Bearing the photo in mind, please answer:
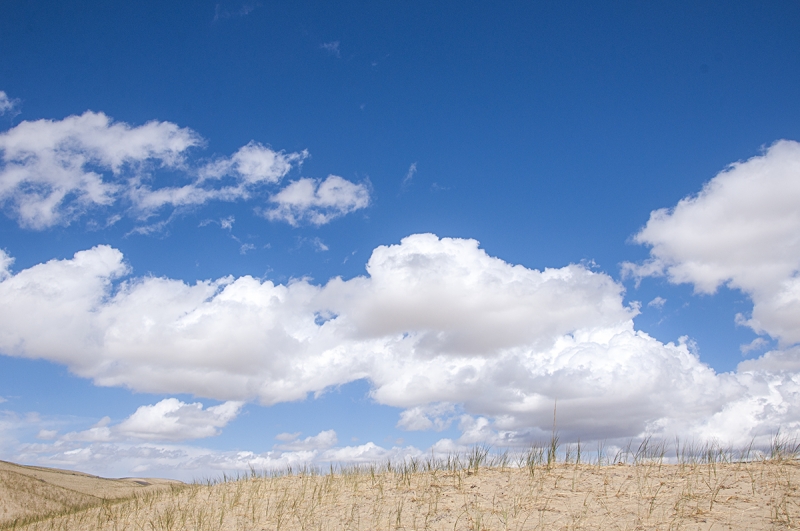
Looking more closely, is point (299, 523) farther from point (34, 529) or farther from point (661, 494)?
point (34, 529)

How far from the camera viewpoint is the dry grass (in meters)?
8.02

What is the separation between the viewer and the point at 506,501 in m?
9.48

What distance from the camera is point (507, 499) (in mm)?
9586

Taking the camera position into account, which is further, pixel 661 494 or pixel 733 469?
pixel 733 469

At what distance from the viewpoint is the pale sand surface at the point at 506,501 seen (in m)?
7.96

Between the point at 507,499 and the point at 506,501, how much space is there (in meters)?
0.12

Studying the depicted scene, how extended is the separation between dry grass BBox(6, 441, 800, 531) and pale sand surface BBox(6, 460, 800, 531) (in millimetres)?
18

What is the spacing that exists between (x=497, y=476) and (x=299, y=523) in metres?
3.79

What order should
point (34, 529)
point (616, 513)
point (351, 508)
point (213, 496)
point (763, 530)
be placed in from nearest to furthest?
point (763, 530) → point (616, 513) → point (351, 508) → point (213, 496) → point (34, 529)

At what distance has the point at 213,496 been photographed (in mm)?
13508

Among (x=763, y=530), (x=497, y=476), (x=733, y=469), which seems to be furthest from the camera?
(x=497, y=476)

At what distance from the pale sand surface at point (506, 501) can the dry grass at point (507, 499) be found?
0.7 inches

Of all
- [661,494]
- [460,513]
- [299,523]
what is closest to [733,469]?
[661,494]

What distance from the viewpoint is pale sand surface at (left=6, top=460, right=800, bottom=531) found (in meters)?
7.96
